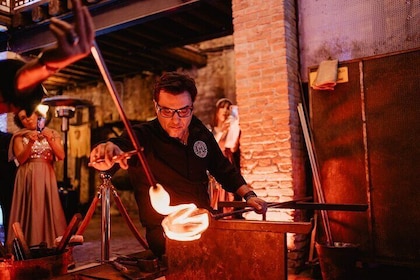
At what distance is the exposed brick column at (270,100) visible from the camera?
5.20 metres

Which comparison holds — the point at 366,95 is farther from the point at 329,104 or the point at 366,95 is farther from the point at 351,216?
the point at 351,216

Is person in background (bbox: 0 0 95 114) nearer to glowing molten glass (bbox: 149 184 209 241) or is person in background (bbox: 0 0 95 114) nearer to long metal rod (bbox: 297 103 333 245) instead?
glowing molten glass (bbox: 149 184 209 241)

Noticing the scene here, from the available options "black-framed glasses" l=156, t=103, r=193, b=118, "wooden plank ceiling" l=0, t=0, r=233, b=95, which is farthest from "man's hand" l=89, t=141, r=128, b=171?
"wooden plank ceiling" l=0, t=0, r=233, b=95

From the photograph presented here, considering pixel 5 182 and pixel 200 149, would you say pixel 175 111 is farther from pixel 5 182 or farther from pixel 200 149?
pixel 5 182

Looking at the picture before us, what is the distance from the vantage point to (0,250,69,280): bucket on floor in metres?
2.34

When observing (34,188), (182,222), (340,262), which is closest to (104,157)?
(182,222)

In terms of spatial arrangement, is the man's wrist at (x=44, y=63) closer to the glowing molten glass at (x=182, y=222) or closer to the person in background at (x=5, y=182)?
the glowing molten glass at (x=182, y=222)

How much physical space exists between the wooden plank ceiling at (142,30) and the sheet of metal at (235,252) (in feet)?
15.4

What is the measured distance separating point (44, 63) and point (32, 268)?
1.69m

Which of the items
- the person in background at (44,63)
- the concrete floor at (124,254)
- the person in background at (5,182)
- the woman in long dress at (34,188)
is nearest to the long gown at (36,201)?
the woman in long dress at (34,188)

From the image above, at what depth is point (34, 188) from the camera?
5246 millimetres

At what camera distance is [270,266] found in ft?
6.77

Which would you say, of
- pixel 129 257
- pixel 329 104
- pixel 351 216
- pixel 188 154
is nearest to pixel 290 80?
pixel 329 104

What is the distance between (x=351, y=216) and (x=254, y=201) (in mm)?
2396
